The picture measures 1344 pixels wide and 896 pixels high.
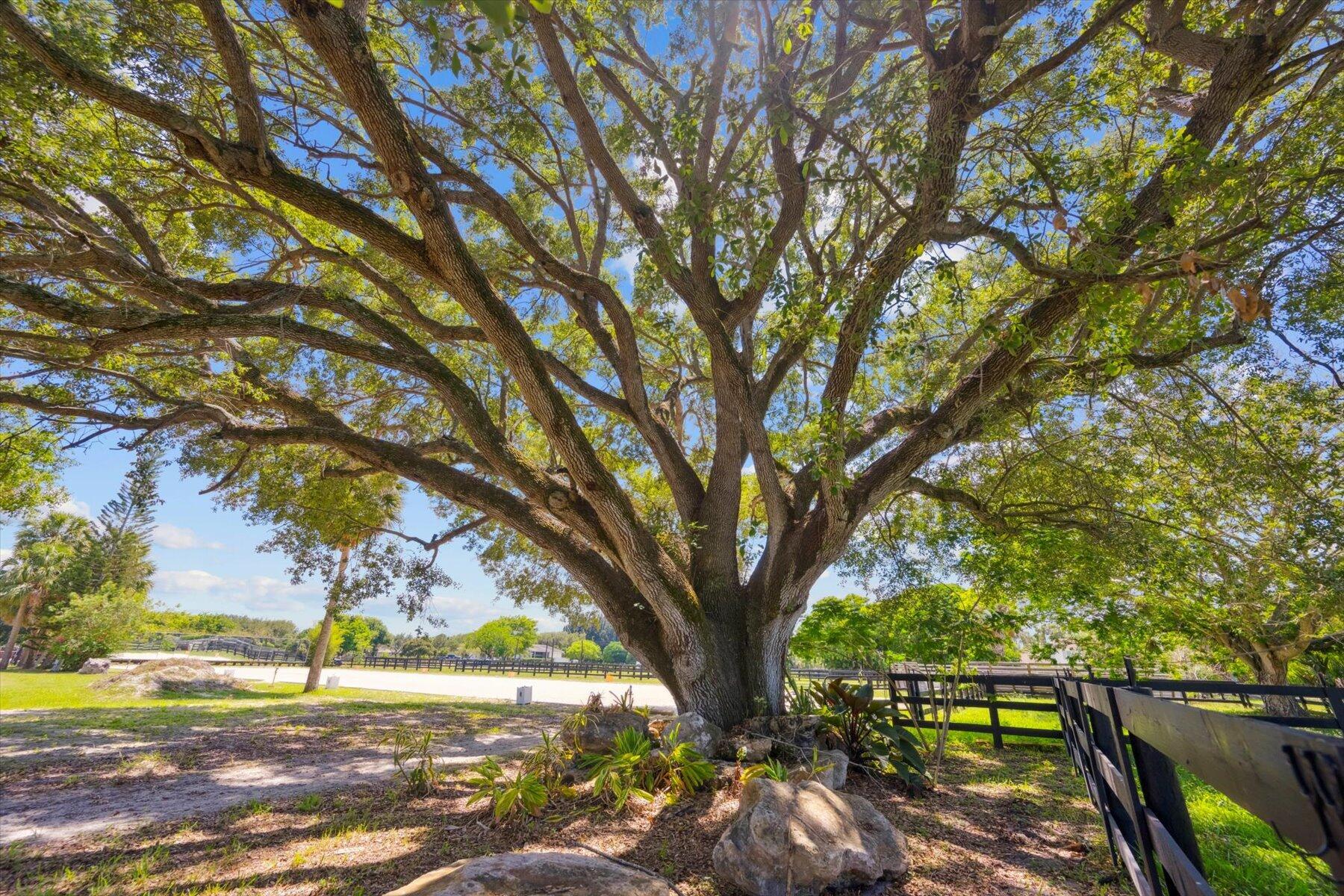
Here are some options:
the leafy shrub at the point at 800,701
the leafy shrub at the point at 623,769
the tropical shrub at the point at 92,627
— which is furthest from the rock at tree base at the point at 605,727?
the tropical shrub at the point at 92,627

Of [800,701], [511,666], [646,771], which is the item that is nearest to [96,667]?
[511,666]

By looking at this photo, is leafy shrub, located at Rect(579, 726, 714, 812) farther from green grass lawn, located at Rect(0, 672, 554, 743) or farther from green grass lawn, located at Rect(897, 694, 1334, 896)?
green grass lawn, located at Rect(0, 672, 554, 743)

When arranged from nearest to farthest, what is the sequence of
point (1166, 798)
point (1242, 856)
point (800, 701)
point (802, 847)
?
1. point (1166, 798)
2. point (802, 847)
3. point (1242, 856)
4. point (800, 701)

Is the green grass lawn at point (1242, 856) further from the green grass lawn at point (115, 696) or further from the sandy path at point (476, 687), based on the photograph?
the green grass lawn at point (115, 696)

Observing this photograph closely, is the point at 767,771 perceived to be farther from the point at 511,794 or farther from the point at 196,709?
the point at 196,709

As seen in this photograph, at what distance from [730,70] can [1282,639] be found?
13.6m

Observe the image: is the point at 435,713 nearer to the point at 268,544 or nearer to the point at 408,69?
the point at 268,544

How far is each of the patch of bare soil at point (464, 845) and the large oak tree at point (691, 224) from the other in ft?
6.57

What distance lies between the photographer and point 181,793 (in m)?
5.23

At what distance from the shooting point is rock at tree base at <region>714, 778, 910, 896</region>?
331 centimetres

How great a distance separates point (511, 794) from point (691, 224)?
4.58 meters

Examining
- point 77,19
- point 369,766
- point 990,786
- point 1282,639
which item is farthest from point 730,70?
point 1282,639

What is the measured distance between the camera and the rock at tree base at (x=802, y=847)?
130 inches

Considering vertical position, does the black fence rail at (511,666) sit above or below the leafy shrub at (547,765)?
above
